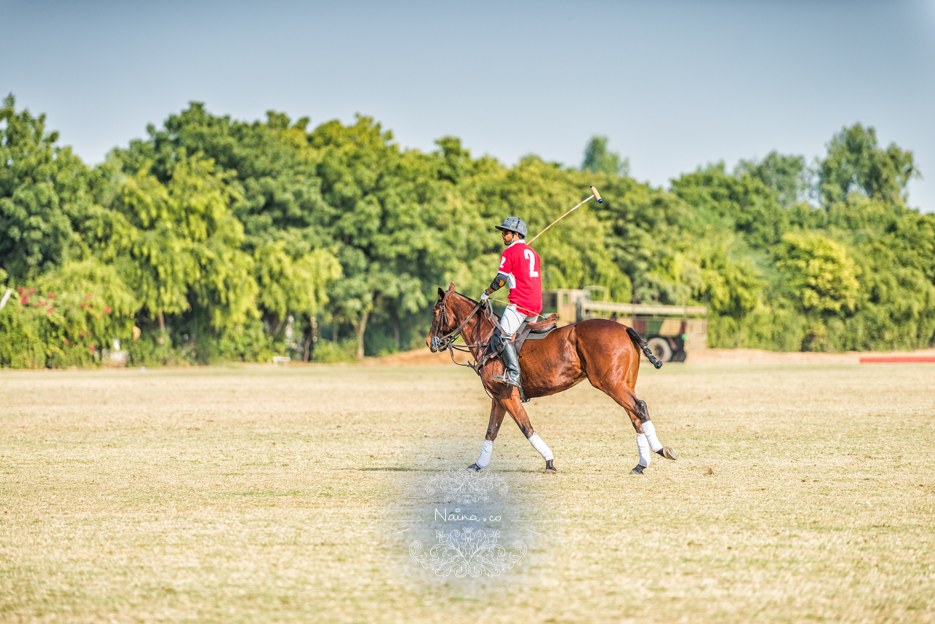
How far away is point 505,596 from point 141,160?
132ft

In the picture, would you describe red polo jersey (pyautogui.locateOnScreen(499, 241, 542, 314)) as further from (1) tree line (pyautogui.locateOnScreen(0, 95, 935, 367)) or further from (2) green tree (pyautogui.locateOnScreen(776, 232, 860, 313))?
(2) green tree (pyautogui.locateOnScreen(776, 232, 860, 313))

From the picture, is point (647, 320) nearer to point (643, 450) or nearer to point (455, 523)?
point (643, 450)

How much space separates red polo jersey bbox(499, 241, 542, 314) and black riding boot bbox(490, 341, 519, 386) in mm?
520

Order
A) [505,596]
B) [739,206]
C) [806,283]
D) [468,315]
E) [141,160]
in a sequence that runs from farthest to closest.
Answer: [739,206] < [806,283] < [141,160] < [468,315] < [505,596]

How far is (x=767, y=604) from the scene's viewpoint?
5.45 meters

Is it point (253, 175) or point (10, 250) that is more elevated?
point (253, 175)

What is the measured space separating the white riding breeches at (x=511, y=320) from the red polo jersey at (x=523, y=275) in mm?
69

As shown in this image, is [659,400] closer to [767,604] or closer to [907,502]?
[907,502]

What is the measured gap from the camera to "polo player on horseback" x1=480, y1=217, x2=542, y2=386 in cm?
1063

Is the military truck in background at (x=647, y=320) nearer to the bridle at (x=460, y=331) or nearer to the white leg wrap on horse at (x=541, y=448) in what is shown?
the bridle at (x=460, y=331)

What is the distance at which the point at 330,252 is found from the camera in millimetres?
44375

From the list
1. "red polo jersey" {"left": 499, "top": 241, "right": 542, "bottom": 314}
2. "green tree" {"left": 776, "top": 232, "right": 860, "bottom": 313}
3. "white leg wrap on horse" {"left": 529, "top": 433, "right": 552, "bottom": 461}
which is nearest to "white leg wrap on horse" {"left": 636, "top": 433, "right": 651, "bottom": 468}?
"white leg wrap on horse" {"left": 529, "top": 433, "right": 552, "bottom": 461}

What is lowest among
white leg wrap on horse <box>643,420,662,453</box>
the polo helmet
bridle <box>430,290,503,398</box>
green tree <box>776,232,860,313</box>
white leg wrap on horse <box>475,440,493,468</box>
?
white leg wrap on horse <box>475,440,493,468</box>

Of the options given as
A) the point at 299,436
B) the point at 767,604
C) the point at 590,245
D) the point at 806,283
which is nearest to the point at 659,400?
the point at 299,436
